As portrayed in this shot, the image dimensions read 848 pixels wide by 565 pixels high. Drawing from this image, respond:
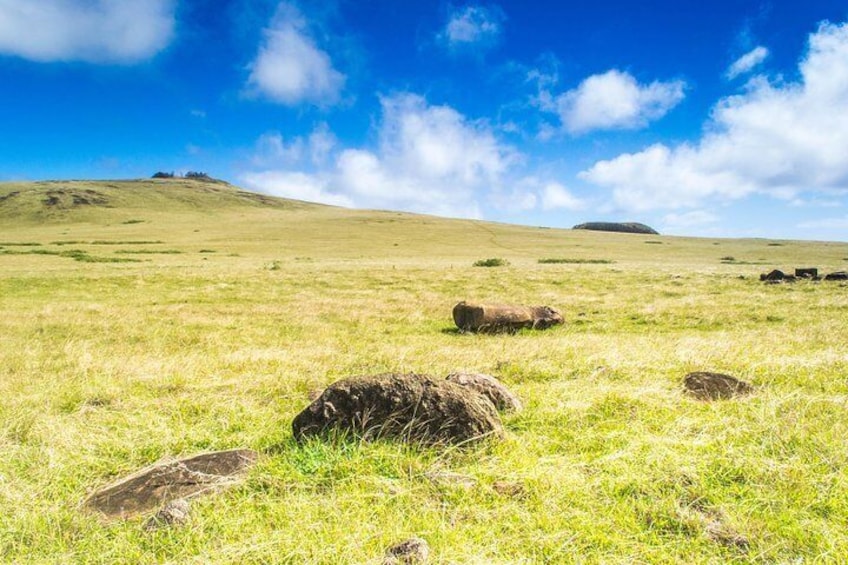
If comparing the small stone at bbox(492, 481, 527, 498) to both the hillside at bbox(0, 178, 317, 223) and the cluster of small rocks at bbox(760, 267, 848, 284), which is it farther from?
the hillside at bbox(0, 178, 317, 223)

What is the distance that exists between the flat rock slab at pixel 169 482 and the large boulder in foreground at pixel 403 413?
0.86m

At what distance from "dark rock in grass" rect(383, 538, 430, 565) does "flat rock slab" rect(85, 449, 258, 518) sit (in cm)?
207

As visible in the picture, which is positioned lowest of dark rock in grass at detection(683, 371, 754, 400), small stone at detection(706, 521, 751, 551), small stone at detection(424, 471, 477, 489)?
small stone at detection(706, 521, 751, 551)

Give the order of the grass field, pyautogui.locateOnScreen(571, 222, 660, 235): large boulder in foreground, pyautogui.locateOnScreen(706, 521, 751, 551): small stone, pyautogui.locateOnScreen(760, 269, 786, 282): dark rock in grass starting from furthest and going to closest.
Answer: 1. pyautogui.locateOnScreen(571, 222, 660, 235): large boulder in foreground
2. pyautogui.locateOnScreen(760, 269, 786, 282): dark rock in grass
3. the grass field
4. pyautogui.locateOnScreen(706, 521, 751, 551): small stone

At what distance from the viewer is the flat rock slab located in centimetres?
478

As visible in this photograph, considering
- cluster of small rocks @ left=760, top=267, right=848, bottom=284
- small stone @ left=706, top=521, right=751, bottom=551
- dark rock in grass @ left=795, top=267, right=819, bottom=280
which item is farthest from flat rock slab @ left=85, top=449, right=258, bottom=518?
dark rock in grass @ left=795, top=267, right=819, bottom=280

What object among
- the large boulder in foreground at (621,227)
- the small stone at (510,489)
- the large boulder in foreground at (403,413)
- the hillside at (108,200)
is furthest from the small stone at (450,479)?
the large boulder in foreground at (621,227)

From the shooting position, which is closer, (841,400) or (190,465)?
(190,465)

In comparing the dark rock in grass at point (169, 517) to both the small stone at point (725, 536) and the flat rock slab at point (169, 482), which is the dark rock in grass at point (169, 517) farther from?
the small stone at point (725, 536)

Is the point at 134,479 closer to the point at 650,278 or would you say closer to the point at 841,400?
the point at 841,400

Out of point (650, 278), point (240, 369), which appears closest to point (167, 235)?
point (650, 278)

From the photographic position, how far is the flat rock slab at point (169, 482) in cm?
478

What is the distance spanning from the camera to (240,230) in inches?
3967

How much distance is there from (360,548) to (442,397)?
2.29 metres
